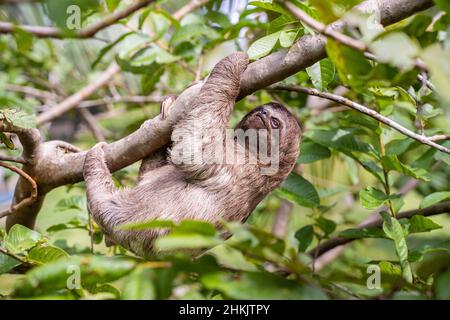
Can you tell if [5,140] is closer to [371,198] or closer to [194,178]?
[194,178]

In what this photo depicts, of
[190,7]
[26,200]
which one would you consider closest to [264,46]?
[26,200]

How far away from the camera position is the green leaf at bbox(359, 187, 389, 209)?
3.77 meters

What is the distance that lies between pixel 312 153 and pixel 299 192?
1.13 feet

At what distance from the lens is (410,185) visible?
653cm

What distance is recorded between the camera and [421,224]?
365cm

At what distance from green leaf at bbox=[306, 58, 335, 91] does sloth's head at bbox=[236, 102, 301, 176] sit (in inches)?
38.2

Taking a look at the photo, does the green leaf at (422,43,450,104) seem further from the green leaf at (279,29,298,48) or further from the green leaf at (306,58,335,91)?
the green leaf at (306,58,335,91)

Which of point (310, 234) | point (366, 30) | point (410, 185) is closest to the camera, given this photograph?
point (366, 30)

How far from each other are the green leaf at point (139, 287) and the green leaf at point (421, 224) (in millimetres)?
2257

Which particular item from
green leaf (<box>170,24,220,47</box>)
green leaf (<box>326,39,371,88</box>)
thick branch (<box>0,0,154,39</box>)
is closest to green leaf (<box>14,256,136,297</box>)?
thick branch (<box>0,0,154,39</box>)
